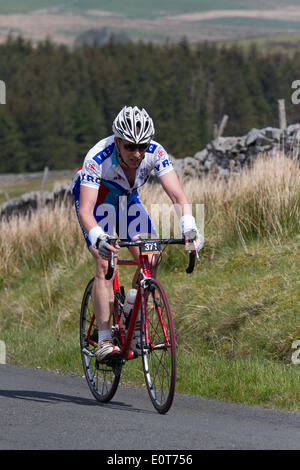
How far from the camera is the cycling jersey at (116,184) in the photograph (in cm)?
659

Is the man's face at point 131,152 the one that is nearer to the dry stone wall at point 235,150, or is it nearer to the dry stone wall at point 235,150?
the dry stone wall at point 235,150

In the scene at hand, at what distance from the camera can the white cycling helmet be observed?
247 inches

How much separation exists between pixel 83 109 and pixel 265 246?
105 meters

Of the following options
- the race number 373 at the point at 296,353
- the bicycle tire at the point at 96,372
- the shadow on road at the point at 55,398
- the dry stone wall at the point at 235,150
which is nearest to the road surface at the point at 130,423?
the shadow on road at the point at 55,398

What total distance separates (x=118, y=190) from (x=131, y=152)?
1.71 ft

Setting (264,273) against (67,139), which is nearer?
(264,273)

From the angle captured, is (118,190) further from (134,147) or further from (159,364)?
(159,364)

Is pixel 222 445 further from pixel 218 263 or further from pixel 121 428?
pixel 218 263

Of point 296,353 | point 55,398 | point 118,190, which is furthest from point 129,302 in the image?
point 296,353

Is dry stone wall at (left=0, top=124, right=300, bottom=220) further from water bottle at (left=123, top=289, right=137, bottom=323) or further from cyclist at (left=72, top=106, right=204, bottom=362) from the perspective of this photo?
water bottle at (left=123, top=289, right=137, bottom=323)

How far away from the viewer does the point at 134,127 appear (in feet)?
20.6

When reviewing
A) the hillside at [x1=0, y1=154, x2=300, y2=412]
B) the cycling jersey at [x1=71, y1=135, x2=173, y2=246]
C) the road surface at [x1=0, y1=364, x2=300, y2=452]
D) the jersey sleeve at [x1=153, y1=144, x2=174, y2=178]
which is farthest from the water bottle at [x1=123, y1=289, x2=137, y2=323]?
the hillside at [x1=0, y1=154, x2=300, y2=412]
